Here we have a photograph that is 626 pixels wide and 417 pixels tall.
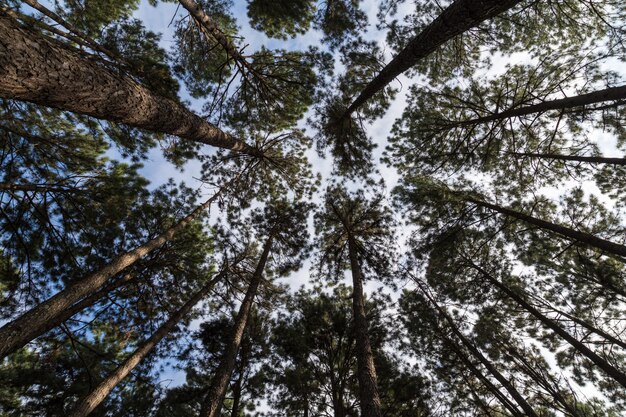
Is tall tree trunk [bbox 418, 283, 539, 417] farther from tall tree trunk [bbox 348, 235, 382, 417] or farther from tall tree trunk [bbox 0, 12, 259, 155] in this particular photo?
tall tree trunk [bbox 0, 12, 259, 155]

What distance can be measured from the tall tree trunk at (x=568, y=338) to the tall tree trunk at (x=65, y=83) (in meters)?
10.4

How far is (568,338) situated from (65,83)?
11.5 meters

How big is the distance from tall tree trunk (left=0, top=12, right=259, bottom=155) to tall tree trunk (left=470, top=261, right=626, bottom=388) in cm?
1036

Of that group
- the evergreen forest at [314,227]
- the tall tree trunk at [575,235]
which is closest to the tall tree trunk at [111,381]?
the evergreen forest at [314,227]

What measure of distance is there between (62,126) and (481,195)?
11537 millimetres

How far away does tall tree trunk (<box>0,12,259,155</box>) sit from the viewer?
2.20m

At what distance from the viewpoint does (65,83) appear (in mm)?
2631

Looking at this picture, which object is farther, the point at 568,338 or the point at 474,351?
Result: the point at 474,351

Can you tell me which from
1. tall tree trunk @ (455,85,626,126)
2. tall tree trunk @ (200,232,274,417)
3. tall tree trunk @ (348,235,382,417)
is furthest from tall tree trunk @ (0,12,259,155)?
tall tree trunk @ (455,85,626,126)

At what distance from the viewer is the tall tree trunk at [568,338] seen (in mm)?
6281

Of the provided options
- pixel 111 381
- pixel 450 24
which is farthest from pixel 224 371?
pixel 450 24

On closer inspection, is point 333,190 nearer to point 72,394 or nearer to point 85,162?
point 85,162

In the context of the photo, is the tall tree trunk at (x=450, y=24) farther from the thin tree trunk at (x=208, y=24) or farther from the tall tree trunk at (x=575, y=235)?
the tall tree trunk at (x=575, y=235)

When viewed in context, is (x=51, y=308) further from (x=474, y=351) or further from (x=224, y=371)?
(x=474, y=351)
